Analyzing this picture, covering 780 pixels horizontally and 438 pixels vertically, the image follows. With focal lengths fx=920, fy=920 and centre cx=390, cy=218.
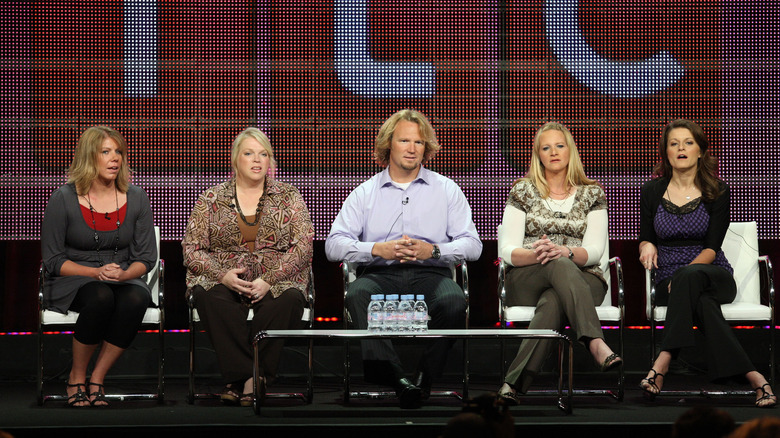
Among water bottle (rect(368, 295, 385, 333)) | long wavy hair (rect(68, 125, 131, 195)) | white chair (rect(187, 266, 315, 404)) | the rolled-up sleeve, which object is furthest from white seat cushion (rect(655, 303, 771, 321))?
long wavy hair (rect(68, 125, 131, 195))

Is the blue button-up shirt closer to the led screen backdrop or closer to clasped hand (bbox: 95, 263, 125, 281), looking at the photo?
the led screen backdrop

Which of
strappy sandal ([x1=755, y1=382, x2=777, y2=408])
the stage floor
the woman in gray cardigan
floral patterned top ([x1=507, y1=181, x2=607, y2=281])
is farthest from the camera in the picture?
floral patterned top ([x1=507, y1=181, x2=607, y2=281])

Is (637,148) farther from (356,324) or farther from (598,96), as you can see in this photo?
(356,324)

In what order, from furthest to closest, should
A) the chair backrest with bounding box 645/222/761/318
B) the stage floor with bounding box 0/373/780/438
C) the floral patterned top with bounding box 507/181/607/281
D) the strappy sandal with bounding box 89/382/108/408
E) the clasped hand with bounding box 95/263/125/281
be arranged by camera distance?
the chair backrest with bounding box 645/222/761/318 → the floral patterned top with bounding box 507/181/607/281 → the clasped hand with bounding box 95/263/125/281 → the strappy sandal with bounding box 89/382/108/408 → the stage floor with bounding box 0/373/780/438

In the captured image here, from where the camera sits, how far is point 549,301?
429 centimetres

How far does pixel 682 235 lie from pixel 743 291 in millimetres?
452

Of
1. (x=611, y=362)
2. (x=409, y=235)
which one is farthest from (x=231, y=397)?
(x=611, y=362)

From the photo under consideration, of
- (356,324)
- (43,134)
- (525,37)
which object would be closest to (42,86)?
(43,134)

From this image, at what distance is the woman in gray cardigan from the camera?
428 centimetres

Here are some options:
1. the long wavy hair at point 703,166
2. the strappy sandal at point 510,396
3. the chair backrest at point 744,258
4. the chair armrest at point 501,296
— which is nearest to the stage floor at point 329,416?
the strappy sandal at point 510,396

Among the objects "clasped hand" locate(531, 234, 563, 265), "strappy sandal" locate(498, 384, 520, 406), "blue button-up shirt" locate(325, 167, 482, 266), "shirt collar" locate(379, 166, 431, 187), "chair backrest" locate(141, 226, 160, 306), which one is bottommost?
"strappy sandal" locate(498, 384, 520, 406)

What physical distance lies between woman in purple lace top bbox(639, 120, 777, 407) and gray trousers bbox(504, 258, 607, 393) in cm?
37

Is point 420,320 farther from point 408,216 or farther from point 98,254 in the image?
point 98,254

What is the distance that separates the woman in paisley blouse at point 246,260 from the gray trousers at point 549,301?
1.04m
